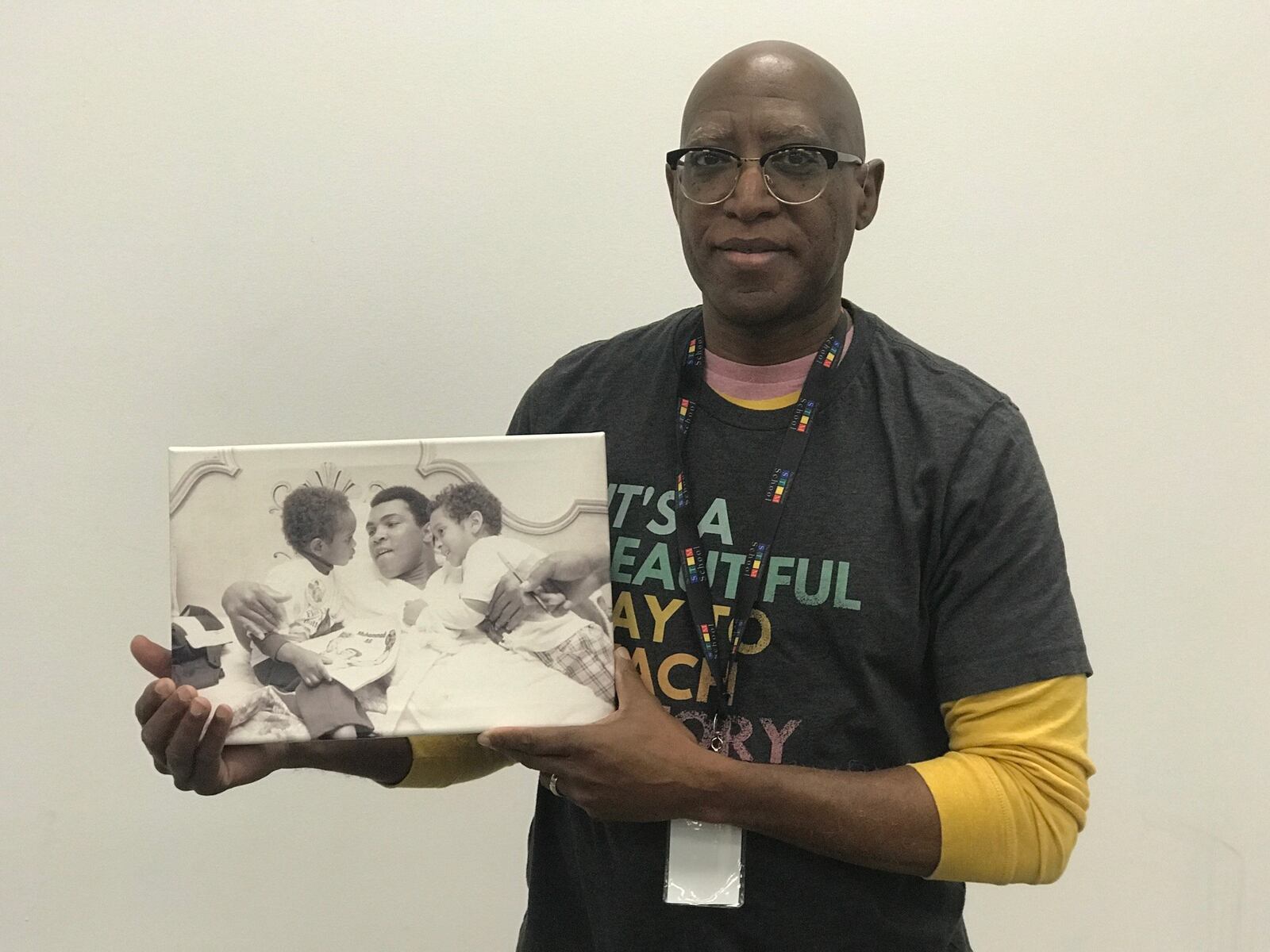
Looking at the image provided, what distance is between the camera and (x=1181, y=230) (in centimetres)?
152

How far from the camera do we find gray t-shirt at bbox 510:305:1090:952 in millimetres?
925

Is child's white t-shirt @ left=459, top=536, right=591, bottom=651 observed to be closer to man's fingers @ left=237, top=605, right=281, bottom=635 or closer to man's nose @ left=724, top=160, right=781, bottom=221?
man's fingers @ left=237, top=605, right=281, bottom=635

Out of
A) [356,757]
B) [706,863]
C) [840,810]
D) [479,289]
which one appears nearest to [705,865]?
[706,863]

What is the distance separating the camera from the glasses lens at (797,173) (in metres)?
0.96

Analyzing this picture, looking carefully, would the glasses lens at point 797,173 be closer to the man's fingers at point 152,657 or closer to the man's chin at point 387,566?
Answer: the man's chin at point 387,566

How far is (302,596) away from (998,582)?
60 centimetres

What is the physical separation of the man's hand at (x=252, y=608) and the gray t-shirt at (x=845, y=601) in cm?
31

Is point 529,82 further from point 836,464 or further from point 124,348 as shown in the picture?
point 836,464

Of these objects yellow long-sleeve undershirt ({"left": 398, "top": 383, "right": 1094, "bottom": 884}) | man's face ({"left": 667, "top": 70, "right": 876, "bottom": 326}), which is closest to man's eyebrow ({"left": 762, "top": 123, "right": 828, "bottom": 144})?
man's face ({"left": 667, "top": 70, "right": 876, "bottom": 326})

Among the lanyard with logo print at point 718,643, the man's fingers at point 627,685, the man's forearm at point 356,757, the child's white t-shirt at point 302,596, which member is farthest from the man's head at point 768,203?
the man's forearm at point 356,757

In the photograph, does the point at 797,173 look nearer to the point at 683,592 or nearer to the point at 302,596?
the point at 683,592

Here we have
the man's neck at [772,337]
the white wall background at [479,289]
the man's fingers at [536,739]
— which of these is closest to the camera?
the man's fingers at [536,739]

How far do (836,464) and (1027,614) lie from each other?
0.21m

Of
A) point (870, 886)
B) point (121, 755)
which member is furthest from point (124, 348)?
point (870, 886)
